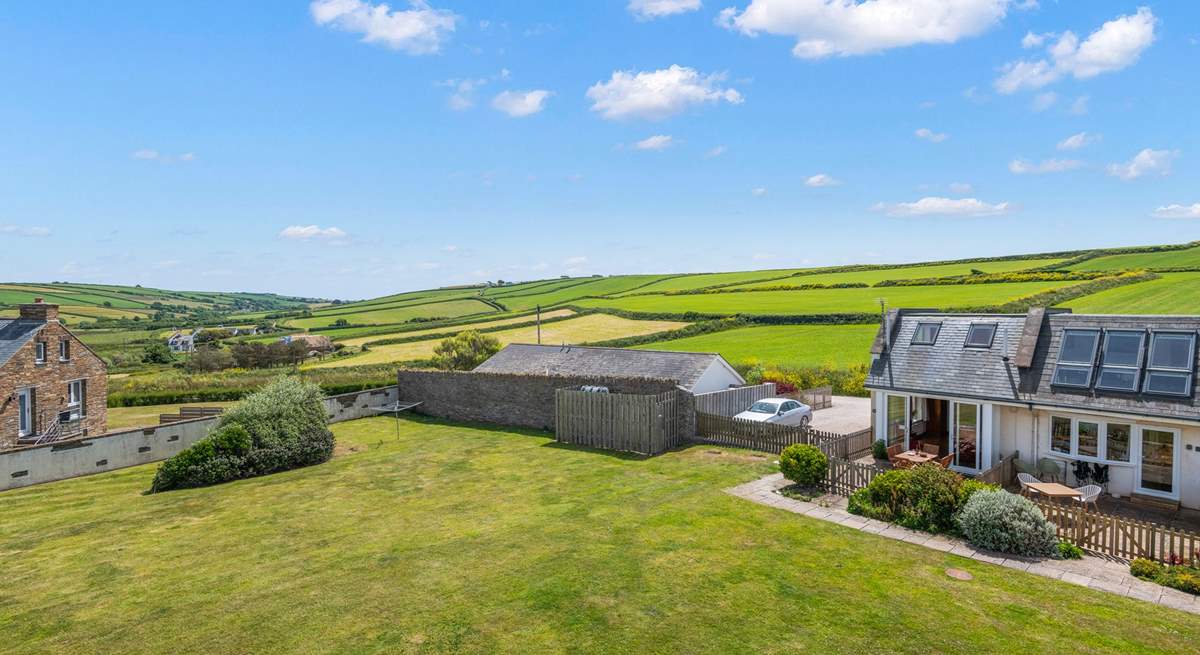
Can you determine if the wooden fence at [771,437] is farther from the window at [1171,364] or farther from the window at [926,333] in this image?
the window at [1171,364]

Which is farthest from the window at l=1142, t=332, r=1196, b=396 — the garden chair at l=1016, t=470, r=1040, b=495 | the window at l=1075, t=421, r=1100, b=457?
the garden chair at l=1016, t=470, r=1040, b=495

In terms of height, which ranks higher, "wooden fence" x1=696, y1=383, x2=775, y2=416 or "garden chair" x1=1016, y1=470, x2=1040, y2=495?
"wooden fence" x1=696, y1=383, x2=775, y2=416

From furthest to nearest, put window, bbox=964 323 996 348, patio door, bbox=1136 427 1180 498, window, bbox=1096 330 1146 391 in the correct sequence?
1. window, bbox=964 323 996 348
2. window, bbox=1096 330 1146 391
3. patio door, bbox=1136 427 1180 498

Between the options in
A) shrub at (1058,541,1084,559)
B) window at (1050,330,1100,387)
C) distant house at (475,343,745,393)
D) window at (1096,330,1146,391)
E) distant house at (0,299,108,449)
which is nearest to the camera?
shrub at (1058,541,1084,559)

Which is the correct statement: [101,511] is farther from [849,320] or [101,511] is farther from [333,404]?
[849,320]

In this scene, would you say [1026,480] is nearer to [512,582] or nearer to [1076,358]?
[1076,358]

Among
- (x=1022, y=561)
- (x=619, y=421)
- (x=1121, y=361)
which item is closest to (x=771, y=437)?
(x=619, y=421)

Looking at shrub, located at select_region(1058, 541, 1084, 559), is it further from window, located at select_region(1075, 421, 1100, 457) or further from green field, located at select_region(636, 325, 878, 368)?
green field, located at select_region(636, 325, 878, 368)
